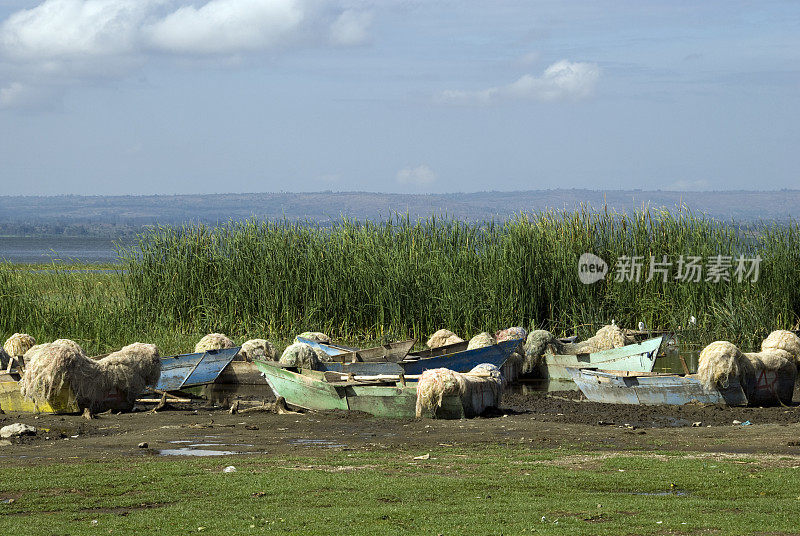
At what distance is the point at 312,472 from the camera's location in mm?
9570

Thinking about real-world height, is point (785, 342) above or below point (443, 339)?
above

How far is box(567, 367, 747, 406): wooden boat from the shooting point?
1500 cm

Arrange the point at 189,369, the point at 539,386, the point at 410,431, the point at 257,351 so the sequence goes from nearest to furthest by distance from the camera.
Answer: the point at 410,431 → the point at 189,369 → the point at 539,386 → the point at 257,351

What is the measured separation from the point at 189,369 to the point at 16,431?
5.22 meters

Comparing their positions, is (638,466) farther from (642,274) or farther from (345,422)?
(642,274)

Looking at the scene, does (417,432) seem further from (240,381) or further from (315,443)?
(240,381)

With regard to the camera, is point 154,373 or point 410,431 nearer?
point 410,431

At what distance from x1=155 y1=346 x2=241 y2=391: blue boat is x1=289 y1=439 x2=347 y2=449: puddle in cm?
574

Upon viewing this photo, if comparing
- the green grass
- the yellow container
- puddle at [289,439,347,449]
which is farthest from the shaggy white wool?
the green grass

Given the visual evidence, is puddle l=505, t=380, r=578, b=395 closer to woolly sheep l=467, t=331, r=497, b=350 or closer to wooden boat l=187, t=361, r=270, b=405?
woolly sheep l=467, t=331, r=497, b=350

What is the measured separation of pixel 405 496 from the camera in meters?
8.41

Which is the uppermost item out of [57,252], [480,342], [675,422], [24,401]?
[57,252]

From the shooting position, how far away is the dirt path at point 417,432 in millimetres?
11398

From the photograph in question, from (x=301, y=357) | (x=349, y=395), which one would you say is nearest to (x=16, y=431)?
(x=349, y=395)
